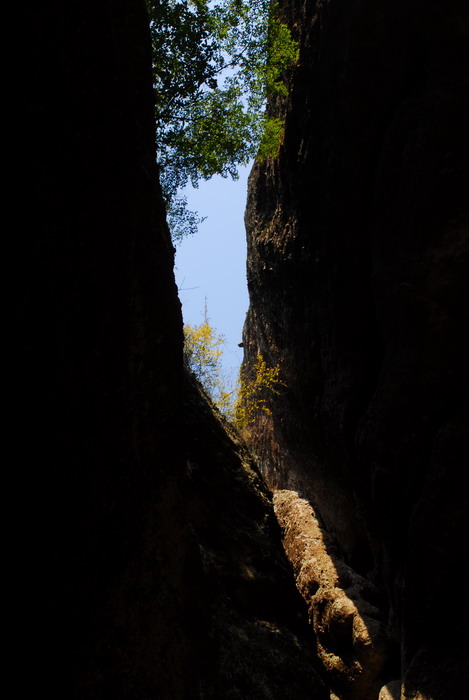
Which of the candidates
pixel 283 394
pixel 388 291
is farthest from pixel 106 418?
pixel 283 394

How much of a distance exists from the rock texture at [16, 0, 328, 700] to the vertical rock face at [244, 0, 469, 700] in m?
2.01

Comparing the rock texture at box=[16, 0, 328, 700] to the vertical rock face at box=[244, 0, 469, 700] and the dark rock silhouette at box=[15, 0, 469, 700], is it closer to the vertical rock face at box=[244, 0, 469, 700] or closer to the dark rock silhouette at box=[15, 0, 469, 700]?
the dark rock silhouette at box=[15, 0, 469, 700]

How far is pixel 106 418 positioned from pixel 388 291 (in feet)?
14.2

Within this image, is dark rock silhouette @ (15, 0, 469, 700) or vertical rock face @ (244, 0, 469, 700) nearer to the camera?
dark rock silhouette @ (15, 0, 469, 700)

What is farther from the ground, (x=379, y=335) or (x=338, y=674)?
(x=379, y=335)

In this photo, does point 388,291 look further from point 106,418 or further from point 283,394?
point 283,394

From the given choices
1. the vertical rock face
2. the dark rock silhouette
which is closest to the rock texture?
the dark rock silhouette

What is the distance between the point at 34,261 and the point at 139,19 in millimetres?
3100

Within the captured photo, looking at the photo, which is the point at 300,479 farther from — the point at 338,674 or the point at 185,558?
the point at 185,558

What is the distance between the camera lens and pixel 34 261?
3482 millimetres

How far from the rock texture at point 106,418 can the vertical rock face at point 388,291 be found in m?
2.01

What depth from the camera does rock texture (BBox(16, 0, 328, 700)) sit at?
3.51 meters

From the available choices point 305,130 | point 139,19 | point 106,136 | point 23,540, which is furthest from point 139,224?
point 305,130

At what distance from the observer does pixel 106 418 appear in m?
4.09
